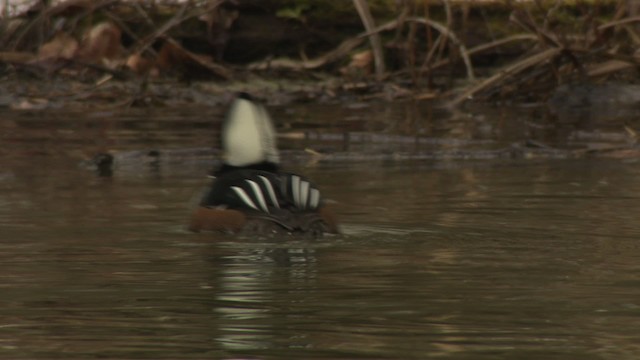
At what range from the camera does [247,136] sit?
7742 mm

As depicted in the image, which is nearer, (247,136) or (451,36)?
(247,136)

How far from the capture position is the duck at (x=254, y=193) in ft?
23.4

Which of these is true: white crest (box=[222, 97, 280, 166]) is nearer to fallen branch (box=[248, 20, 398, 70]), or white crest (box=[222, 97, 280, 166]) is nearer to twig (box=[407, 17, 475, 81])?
twig (box=[407, 17, 475, 81])

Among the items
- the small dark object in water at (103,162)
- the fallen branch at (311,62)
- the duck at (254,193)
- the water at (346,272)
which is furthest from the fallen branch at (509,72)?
the duck at (254,193)

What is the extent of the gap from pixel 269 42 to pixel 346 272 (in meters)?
12.8

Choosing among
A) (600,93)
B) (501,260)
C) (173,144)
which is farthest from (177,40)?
(501,260)

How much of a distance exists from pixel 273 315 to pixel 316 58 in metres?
13.8

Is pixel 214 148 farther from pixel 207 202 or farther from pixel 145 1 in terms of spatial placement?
pixel 145 1

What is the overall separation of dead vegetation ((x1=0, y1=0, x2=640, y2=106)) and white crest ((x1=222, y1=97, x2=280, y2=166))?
8.99 meters

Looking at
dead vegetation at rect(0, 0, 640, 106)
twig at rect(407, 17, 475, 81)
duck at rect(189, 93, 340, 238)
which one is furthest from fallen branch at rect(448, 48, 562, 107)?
duck at rect(189, 93, 340, 238)

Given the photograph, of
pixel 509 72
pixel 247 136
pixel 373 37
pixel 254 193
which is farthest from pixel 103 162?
pixel 373 37

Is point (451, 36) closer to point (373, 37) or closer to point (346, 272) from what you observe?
point (373, 37)

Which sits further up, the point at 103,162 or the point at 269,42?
the point at 269,42

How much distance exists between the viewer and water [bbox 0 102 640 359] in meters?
4.74
